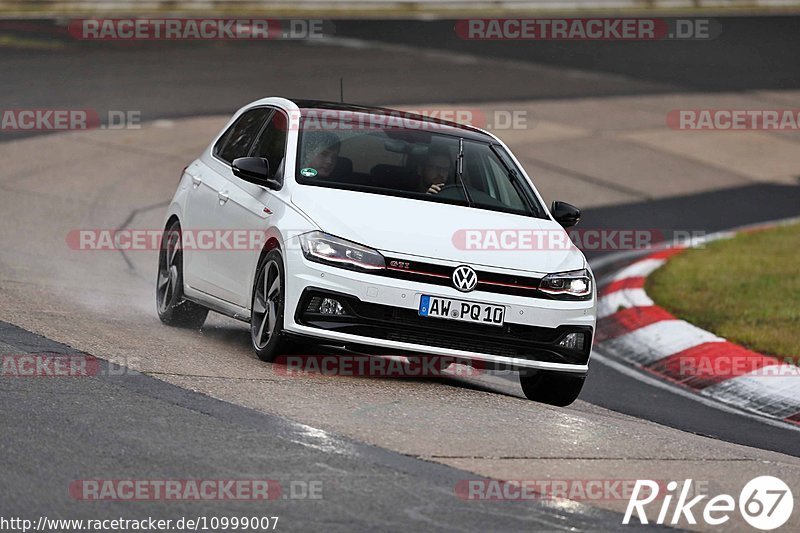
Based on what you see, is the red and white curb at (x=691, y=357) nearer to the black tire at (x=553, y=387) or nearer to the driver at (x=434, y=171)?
the black tire at (x=553, y=387)

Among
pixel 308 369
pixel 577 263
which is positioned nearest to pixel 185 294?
pixel 308 369

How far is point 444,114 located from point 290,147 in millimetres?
12419

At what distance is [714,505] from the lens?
654 centimetres

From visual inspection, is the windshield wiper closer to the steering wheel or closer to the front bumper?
the steering wheel

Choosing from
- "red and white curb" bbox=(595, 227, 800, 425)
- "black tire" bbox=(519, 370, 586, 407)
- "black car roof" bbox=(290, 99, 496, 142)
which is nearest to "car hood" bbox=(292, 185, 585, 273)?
"black tire" bbox=(519, 370, 586, 407)

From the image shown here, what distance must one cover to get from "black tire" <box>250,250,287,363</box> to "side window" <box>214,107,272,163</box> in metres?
1.43

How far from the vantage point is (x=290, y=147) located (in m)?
9.37

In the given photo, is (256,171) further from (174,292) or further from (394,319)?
(174,292)

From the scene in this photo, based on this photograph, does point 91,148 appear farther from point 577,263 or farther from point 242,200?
point 577,263

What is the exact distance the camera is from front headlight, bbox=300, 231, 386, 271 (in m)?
8.31

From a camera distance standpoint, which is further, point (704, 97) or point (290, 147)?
point (704, 97)

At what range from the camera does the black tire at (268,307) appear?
8547mm

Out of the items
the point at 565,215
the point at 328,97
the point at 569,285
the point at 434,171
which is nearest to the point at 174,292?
the point at 434,171

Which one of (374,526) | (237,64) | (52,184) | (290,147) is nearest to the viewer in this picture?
(374,526)
